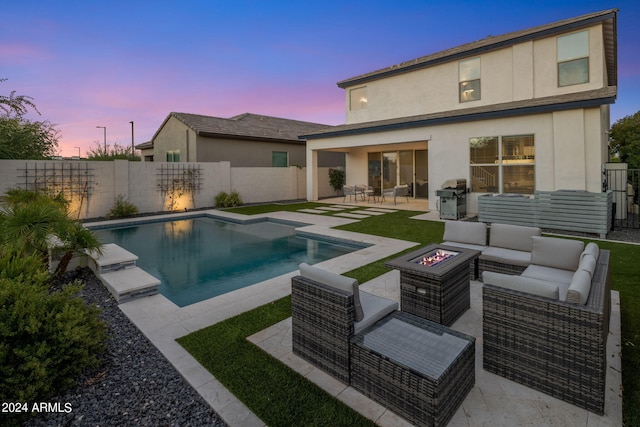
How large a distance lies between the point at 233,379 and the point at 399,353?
1427mm

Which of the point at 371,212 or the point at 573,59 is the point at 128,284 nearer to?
the point at 371,212

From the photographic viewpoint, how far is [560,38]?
10.8m

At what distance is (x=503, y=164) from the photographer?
36.5 ft

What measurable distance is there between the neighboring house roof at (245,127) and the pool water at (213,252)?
800 centimetres

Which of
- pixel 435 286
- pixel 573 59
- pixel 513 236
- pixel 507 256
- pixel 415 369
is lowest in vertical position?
pixel 415 369

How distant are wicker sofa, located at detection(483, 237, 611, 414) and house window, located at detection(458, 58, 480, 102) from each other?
1180 centimetres

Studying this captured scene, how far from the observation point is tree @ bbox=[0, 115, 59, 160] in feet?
39.6

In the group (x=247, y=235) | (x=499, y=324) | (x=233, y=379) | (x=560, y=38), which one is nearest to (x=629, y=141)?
(x=560, y=38)

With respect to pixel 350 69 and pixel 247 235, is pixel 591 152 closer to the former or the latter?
pixel 247 235

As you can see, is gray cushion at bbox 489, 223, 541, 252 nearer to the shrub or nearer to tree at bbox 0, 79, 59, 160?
the shrub

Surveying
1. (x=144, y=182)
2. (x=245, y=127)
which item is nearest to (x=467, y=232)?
(x=144, y=182)

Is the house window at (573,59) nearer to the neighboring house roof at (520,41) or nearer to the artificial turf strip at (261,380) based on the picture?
the neighboring house roof at (520,41)

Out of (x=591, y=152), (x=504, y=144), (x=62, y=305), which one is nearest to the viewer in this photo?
(x=62, y=305)

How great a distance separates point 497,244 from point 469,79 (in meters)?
10.3
